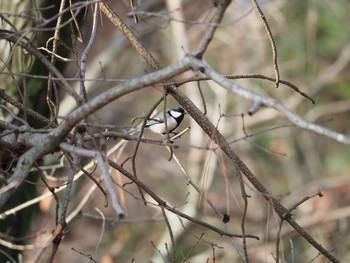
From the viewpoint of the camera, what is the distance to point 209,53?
30.2 feet

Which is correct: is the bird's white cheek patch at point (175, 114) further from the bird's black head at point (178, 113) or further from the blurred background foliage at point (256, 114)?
the blurred background foliage at point (256, 114)

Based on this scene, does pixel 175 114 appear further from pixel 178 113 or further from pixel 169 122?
pixel 169 122

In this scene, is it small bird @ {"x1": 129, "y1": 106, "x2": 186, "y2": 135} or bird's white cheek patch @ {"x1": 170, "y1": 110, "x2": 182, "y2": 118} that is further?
bird's white cheek patch @ {"x1": 170, "y1": 110, "x2": 182, "y2": 118}

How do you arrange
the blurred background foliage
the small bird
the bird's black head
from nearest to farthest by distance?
1. the small bird
2. the bird's black head
3. the blurred background foliage

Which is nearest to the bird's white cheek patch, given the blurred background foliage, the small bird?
the small bird

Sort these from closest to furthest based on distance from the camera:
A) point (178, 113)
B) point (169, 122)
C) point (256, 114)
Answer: point (169, 122) → point (178, 113) → point (256, 114)

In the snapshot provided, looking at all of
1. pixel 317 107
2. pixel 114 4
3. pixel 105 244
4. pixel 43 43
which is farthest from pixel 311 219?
pixel 114 4

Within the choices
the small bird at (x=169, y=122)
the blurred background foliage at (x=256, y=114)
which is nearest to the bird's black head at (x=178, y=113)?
the small bird at (x=169, y=122)

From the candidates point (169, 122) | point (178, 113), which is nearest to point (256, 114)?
point (178, 113)

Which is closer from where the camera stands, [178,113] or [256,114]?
[178,113]

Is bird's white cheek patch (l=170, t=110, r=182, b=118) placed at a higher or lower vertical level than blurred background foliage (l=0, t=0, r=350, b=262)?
lower

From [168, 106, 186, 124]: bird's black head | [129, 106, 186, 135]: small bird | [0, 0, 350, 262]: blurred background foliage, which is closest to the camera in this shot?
[129, 106, 186, 135]: small bird

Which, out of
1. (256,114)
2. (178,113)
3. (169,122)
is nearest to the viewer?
(169,122)

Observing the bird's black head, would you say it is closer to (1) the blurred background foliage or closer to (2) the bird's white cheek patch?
(2) the bird's white cheek patch
